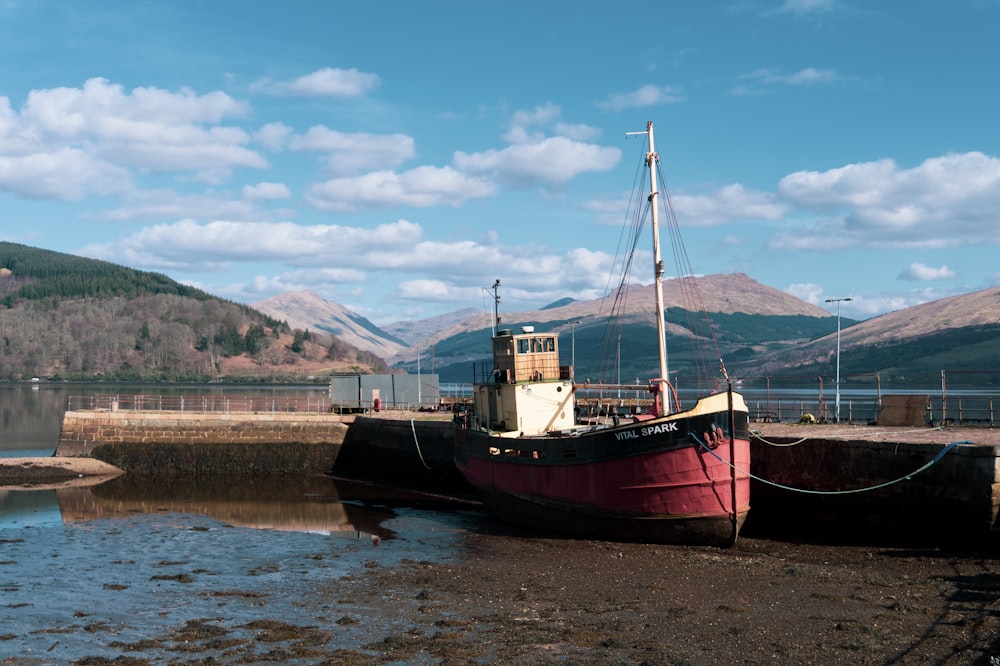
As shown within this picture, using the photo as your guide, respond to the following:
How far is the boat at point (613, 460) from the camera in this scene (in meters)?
26.2

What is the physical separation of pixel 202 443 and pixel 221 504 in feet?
39.3

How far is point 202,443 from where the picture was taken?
50094mm

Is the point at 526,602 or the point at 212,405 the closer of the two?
the point at 526,602

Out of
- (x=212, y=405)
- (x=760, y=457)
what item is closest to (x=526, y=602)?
(x=760, y=457)

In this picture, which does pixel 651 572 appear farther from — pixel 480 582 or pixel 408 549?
pixel 408 549

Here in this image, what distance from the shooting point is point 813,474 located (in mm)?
28156

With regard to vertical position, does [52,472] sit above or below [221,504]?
above

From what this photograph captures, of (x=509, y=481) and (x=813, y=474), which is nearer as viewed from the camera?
(x=813, y=474)

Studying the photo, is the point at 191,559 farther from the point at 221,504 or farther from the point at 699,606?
the point at 699,606

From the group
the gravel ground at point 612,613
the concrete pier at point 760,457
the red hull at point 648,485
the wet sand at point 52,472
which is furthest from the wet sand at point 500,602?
the wet sand at point 52,472

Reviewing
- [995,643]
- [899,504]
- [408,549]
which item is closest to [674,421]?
[899,504]

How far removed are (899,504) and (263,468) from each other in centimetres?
3413

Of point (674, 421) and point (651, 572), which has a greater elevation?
point (674, 421)

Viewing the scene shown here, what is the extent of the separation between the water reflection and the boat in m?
5.07
